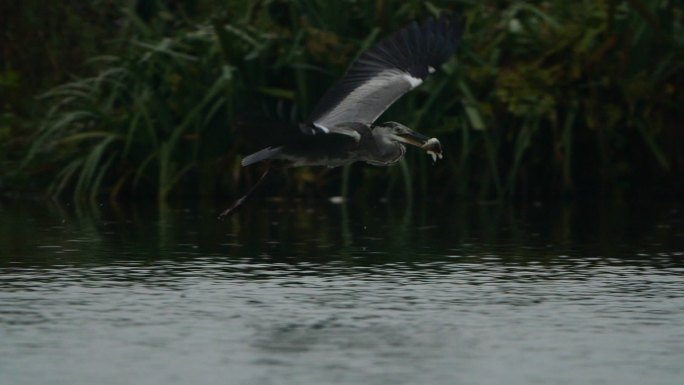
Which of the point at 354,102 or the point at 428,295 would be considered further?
the point at 354,102

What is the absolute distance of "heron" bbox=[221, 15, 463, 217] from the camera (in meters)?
10.7

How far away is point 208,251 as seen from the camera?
11.1 meters

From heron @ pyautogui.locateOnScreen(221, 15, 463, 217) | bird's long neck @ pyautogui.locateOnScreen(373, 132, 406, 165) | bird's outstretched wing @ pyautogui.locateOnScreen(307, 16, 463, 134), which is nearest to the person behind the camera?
heron @ pyautogui.locateOnScreen(221, 15, 463, 217)

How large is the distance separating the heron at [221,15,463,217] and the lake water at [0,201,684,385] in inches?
Result: 24.6

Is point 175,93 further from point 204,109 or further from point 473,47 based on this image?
point 473,47

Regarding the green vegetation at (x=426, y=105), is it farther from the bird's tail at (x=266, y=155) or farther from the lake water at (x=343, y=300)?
the bird's tail at (x=266, y=155)

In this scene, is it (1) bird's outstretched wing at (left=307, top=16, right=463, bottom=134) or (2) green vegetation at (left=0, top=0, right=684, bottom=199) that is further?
(2) green vegetation at (left=0, top=0, right=684, bottom=199)

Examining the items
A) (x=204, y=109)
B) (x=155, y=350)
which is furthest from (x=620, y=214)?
(x=155, y=350)

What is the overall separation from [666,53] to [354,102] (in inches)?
210

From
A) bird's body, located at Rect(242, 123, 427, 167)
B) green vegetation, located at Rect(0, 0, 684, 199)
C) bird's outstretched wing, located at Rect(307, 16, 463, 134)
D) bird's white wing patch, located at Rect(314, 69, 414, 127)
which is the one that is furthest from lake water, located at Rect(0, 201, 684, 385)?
green vegetation, located at Rect(0, 0, 684, 199)

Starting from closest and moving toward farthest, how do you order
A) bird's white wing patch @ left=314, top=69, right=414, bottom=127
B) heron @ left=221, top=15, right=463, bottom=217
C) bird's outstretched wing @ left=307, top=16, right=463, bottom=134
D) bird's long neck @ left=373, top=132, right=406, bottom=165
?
1. heron @ left=221, top=15, right=463, bottom=217
2. bird's long neck @ left=373, top=132, right=406, bottom=165
3. bird's white wing patch @ left=314, top=69, right=414, bottom=127
4. bird's outstretched wing @ left=307, top=16, right=463, bottom=134

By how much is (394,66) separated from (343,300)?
3.73 meters

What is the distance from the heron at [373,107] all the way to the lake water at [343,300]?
24.6 inches

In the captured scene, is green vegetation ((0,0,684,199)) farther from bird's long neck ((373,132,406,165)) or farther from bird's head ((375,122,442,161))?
bird's long neck ((373,132,406,165))
